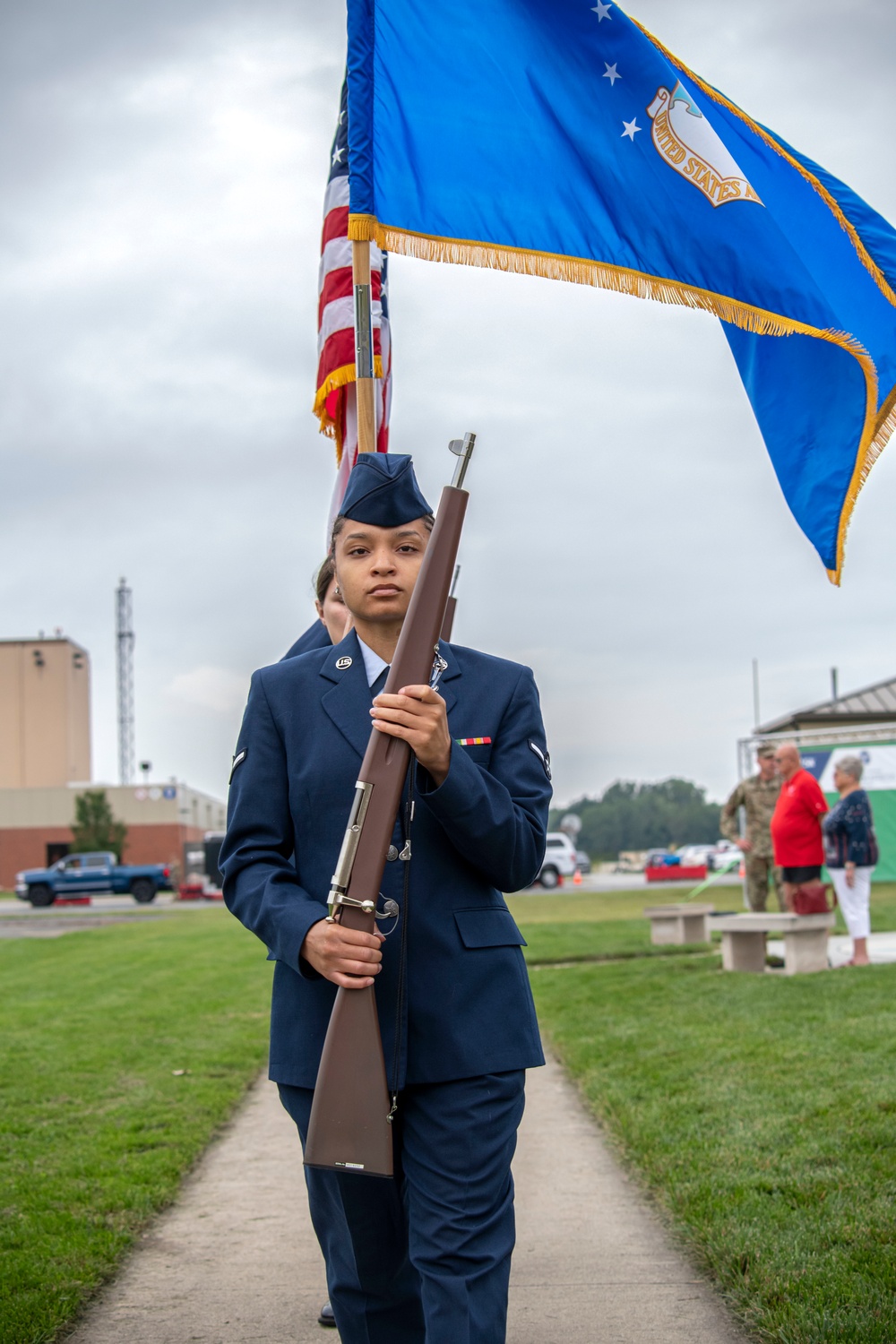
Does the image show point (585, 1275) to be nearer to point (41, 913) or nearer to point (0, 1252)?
point (0, 1252)

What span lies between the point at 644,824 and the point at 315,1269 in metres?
151

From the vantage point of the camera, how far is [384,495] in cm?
263

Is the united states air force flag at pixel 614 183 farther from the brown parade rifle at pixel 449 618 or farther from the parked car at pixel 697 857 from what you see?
the parked car at pixel 697 857

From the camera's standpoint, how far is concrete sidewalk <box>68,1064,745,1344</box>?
3574 millimetres

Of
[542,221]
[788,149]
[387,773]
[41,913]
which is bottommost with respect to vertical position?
[41,913]

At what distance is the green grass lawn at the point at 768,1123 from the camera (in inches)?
141

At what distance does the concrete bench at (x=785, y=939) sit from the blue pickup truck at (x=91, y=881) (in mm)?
32096

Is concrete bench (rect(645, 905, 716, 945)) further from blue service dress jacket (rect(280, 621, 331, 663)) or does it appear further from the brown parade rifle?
the brown parade rifle

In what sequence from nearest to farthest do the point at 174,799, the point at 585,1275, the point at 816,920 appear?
the point at 585,1275 → the point at 816,920 → the point at 174,799

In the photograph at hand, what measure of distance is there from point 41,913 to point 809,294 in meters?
32.8

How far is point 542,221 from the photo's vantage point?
4.21 m

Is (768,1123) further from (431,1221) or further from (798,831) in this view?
(798,831)

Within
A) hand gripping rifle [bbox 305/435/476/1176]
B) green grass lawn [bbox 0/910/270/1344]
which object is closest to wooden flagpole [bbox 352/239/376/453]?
hand gripping rifle [bbox 305/435/476/1176]

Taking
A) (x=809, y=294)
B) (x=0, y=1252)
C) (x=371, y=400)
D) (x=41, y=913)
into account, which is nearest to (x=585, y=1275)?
(x=0, y=1252)
